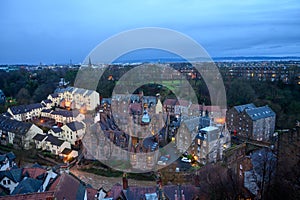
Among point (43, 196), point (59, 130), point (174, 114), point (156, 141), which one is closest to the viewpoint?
point (43, 196)

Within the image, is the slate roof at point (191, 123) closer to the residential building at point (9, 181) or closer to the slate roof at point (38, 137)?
the residential building at point (9, 181)

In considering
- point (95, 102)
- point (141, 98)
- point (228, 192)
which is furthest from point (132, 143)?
point (95, 102)

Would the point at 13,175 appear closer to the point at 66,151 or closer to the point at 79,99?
the point at 66,151

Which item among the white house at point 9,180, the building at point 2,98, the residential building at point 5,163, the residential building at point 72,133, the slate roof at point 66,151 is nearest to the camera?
the white house at point 9,180

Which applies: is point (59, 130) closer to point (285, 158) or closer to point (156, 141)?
point (156, 141)

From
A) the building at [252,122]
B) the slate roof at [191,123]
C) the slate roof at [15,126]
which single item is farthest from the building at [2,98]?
the building at [252,122]

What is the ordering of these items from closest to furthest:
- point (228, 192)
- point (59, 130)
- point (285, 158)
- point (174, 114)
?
point (228, 192) < point (285, 158) < point (59, 130) < point (174, 114)
